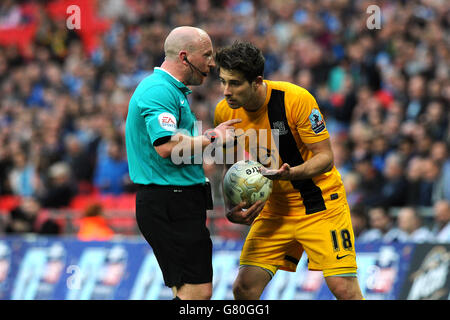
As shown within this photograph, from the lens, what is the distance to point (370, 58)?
44.4 ft

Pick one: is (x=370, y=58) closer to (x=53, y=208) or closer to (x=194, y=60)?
(x=53, y=208)

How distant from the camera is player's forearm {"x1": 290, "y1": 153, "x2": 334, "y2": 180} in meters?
6.19

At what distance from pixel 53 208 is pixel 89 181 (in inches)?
42.1

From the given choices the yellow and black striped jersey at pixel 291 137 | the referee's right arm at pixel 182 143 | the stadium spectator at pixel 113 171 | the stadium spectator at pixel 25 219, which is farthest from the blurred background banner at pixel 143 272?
the referee's right arm at pixel 182 143

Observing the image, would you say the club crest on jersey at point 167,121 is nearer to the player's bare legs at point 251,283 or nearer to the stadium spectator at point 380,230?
the player's bare legs at point 251,283

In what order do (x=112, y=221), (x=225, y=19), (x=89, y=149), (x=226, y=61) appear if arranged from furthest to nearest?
(x=225, y=19)
(x=89, y=149)
(x=112, y=221)
(x=226, y=61)

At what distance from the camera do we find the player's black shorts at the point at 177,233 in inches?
227

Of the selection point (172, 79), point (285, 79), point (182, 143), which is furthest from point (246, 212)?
point (285, 79)

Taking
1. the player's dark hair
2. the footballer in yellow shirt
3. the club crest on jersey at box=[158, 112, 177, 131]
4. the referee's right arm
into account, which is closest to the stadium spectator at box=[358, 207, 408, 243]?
the footballer in yellow shirt

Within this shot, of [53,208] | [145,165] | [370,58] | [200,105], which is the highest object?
[145,165]

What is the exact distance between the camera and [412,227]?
10.2 metres

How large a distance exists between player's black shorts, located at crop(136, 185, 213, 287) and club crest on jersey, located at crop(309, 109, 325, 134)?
1199 mm

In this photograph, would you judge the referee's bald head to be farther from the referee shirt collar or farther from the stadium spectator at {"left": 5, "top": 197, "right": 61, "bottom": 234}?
the stadium spectator at {"left": 5, "top": 197, "right": 61, "bottom": 234}

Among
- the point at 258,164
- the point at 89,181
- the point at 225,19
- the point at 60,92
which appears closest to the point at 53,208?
the point at 89,181
